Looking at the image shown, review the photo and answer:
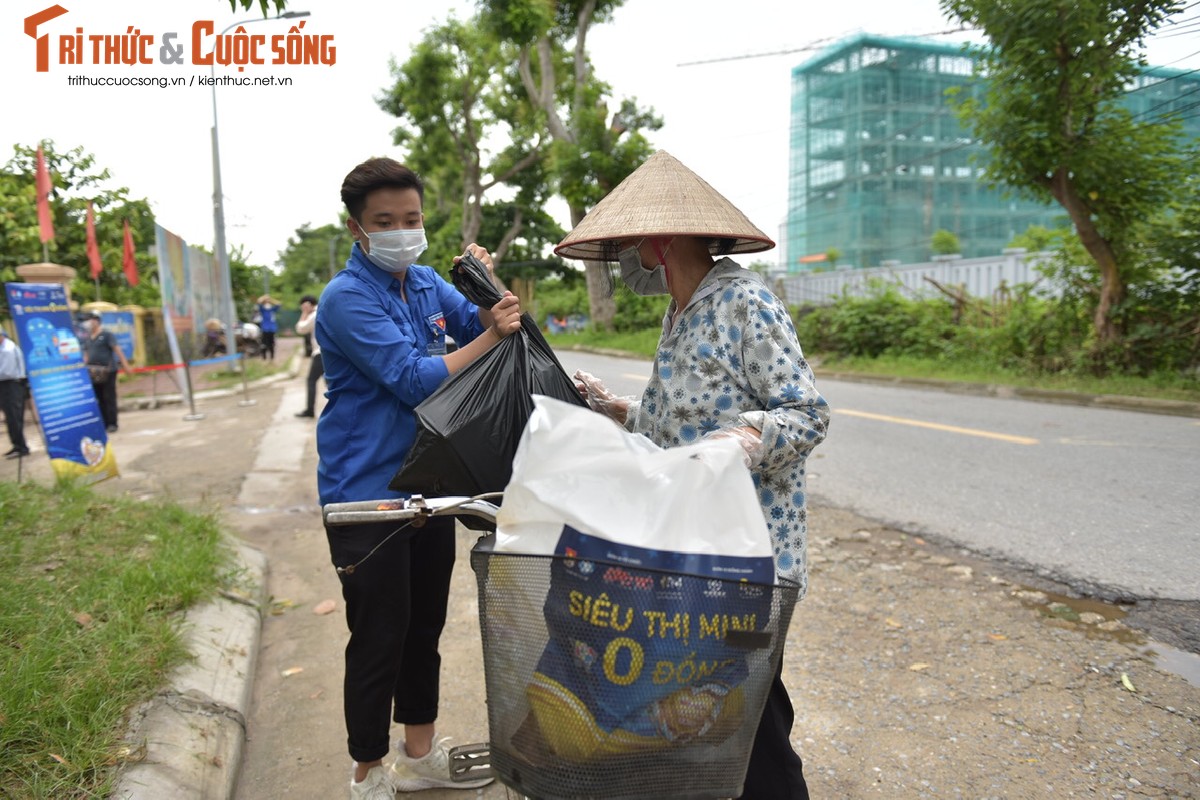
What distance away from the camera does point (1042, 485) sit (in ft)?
18.1

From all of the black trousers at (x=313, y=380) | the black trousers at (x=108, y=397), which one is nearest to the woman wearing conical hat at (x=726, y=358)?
the black trousers at (x=313, y=380)

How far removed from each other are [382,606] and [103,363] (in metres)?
10.3

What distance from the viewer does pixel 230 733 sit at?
2662 millimetres

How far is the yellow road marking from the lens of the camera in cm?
708

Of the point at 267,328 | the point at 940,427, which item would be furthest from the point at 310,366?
the point at 267,328

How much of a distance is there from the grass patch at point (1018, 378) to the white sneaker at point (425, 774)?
9424 millimetres

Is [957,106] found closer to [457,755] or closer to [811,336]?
[811,336]

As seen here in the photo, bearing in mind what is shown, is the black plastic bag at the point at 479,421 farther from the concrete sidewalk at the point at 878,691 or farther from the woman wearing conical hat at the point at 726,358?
the concrete sidewalk at the point at 878,691

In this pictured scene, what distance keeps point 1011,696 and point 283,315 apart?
57727 mm

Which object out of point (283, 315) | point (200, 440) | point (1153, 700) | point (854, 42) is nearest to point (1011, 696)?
point (1153, 700)

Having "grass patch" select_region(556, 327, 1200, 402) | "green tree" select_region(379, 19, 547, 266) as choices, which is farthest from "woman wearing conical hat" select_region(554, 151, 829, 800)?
"green tree" select_region(379, 19, 547, 266)

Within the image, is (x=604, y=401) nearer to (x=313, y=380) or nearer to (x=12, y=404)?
(x=313, y=380)

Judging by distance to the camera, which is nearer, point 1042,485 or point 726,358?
point 726,358

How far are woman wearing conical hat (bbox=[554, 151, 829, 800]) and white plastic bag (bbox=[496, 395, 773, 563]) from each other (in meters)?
0.36
